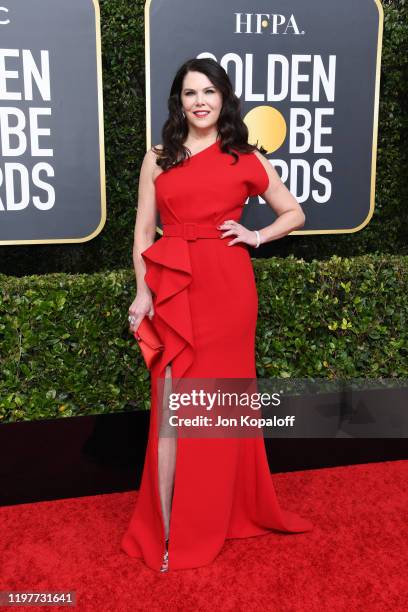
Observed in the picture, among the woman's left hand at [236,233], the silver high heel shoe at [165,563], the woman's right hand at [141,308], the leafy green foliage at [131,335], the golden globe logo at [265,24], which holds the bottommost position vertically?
the silver high heel shoe at [165,563]

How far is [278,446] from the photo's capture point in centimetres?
394

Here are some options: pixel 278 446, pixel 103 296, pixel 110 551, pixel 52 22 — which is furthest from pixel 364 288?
pixel 52 22

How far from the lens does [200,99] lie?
265 cm

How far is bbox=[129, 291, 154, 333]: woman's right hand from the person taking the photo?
113 inches

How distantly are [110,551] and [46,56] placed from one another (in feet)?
8.64

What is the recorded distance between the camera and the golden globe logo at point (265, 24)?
3.83 metres

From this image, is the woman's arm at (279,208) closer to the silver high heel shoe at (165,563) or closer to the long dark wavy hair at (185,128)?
the long dark wavy hair at (185,128)

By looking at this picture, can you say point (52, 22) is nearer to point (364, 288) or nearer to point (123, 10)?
point (123, 10)

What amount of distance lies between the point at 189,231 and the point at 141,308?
408 mm

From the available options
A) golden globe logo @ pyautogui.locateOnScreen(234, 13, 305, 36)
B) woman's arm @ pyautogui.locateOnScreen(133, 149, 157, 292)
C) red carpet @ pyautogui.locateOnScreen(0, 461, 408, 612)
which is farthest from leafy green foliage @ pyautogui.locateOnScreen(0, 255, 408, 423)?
golden globe logo @ pyautogui.locateOnScreen(234, 13, 305, 36)

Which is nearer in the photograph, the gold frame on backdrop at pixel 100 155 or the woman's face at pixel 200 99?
the woman's face at pixel 200 99

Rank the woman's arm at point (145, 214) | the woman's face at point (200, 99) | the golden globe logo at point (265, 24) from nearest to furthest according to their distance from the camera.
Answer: the woman's face at point (200, 99), the woman's arm at point (145, 214), the golden globe logo at point (265, 24)

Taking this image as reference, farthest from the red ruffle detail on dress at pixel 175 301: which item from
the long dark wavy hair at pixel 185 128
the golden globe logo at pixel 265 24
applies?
the golden globe logo at pixel 265 24

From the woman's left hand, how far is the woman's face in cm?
41
